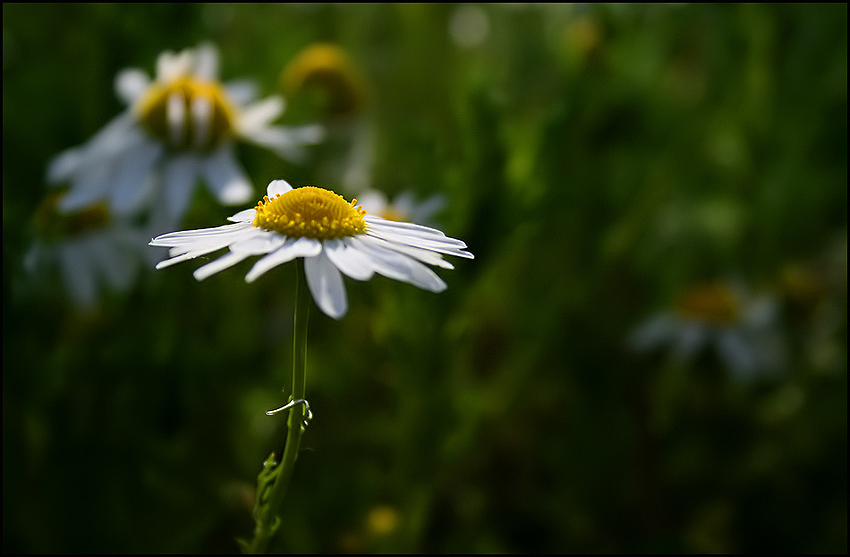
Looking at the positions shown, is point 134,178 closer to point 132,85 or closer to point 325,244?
point 132,85

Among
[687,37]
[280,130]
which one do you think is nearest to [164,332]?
[280,130]

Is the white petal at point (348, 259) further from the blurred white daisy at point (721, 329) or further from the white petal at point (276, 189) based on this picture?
the blurred white daisy at point (721, 329)

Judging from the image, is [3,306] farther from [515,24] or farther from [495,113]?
[515,24]

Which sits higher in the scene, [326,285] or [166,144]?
[166,144]

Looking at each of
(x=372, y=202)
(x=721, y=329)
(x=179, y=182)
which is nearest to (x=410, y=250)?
(x=372, y=202)

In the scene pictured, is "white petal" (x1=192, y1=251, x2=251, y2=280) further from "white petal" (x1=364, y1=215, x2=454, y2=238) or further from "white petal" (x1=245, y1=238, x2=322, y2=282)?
"white petal" (x1=364, y1=215, x2=454, y2=238)
